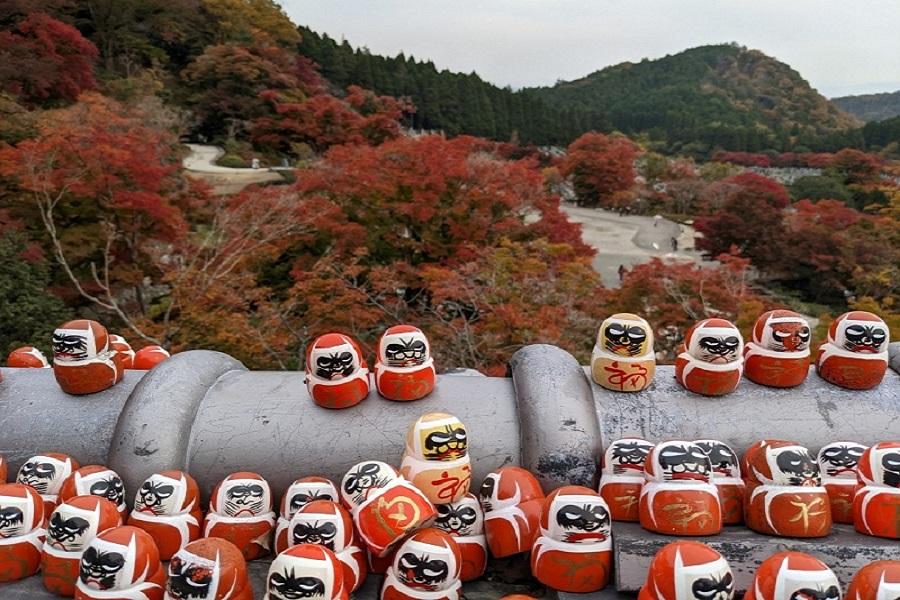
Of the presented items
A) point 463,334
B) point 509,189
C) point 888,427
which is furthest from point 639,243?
point 888,427

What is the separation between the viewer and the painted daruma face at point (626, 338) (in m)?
3.49

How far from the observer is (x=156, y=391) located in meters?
3.55

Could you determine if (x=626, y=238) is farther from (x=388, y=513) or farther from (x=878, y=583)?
(x=878, y=583)

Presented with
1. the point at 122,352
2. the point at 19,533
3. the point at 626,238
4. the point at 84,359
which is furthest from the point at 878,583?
the point at 626,238

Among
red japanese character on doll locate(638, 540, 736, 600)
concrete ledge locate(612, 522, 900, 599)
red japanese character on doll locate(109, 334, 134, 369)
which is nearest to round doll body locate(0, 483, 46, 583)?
red japanese character on doll locate(109, 334, 134, 369)

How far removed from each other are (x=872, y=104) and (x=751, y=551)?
12582 centimetres

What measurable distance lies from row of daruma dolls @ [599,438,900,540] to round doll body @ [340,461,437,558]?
3.23 feet

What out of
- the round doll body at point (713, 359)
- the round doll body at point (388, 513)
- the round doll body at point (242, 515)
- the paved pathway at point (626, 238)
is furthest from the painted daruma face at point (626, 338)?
the paved pathway at point (626, 238)

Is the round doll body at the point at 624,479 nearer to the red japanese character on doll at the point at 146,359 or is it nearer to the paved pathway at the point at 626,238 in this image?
the red japanese character on doll at the point at 146,359

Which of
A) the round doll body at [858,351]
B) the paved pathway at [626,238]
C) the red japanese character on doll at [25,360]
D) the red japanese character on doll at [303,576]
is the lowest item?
the paved pathway at [626,238]

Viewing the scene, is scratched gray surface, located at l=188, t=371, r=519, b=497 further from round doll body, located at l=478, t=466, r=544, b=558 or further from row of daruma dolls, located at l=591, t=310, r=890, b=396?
row of daruma dolls, located at l=591, t=310, r=890, b=396

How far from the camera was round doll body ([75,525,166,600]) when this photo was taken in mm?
2709

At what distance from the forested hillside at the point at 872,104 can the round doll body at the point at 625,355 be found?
11720 cm

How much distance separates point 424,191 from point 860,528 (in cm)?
1073
